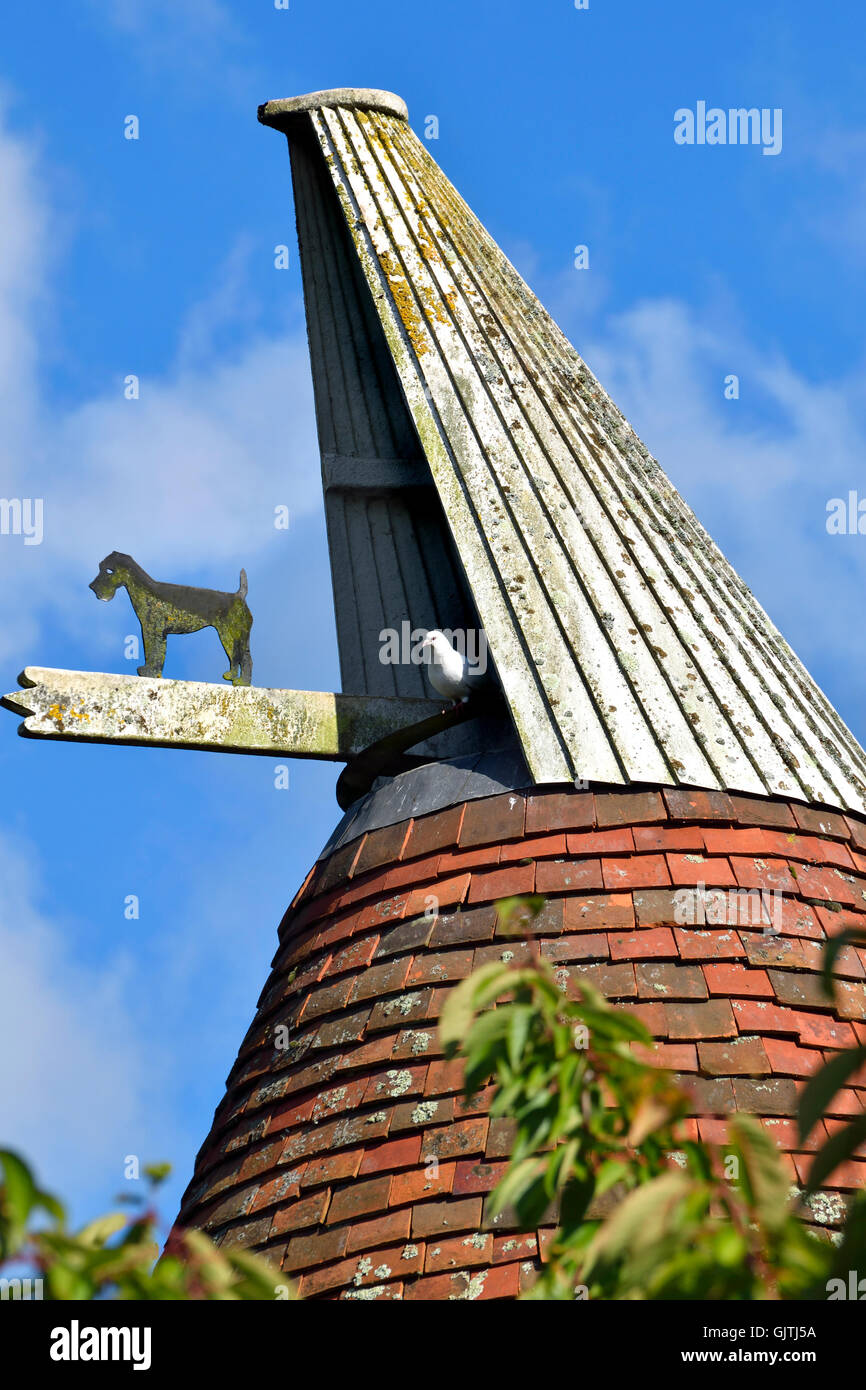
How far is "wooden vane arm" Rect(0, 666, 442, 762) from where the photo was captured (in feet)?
15.6

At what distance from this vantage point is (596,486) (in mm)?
5301

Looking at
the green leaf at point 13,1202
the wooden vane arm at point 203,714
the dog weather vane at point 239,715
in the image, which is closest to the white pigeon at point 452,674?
the dog weather vane at point 239,715

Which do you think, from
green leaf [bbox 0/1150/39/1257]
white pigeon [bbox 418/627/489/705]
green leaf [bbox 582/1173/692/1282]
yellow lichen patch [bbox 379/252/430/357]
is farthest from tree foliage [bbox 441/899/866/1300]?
yellow lichen patch [bbox 379/252/430/357]

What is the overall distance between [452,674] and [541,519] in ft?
2.05

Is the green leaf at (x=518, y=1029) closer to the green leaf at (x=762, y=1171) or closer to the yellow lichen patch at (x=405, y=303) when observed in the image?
the green leaf at (x=762, y=1171)

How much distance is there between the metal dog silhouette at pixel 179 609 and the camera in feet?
18.5

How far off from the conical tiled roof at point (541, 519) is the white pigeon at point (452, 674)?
187 mm

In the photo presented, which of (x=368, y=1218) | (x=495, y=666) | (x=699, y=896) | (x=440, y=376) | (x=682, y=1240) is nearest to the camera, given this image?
(x=682, y=1240)

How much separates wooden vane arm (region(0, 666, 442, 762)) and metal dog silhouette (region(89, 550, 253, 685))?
539 mm

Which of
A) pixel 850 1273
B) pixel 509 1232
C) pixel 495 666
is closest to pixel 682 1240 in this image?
pixel 850 1273

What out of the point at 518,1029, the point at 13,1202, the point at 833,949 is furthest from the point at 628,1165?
the point at 13,1202
